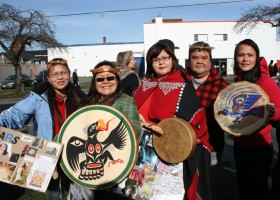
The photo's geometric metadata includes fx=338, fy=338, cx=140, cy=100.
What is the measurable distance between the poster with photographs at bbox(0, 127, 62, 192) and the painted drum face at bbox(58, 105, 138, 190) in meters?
0.12

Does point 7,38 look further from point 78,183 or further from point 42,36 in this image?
point 78,183

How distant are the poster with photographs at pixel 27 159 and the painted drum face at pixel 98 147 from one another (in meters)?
0.12

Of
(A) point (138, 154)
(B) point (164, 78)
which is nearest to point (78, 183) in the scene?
(A) point (138, 154)

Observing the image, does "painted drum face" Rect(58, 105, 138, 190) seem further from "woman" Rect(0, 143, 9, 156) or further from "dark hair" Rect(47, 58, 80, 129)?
"woman" Rect(0, 143, 9, 156)

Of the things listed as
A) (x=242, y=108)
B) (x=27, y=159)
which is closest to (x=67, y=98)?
(x=27, y=159)

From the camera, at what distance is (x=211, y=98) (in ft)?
10.6

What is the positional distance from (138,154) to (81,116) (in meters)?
0.58

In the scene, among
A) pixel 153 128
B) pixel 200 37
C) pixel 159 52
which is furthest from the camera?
pixel 200 37

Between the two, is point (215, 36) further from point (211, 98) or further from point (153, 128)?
point (153, 128)

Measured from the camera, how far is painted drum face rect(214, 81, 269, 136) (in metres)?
2.80

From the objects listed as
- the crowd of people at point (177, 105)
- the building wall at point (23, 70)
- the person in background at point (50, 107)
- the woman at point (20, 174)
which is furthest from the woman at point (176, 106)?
the building wall at point (23, 70)

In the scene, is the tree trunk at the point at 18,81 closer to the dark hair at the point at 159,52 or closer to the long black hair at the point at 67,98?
the long black hair at the point at 67,98

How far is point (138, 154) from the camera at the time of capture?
9.28 feet

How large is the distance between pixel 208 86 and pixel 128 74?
1.60 m
